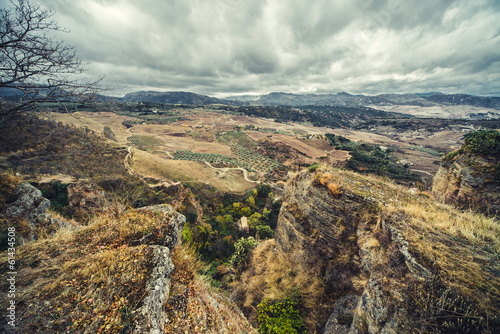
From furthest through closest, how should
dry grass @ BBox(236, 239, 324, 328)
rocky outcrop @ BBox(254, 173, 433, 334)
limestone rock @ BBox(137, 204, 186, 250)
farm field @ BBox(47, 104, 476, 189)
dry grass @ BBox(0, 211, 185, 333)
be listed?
farm field @ BBox(47, 104, 476, 189) → dry grass @ BBox(236, 239, 324, 328) → limestone rock @ BBox(137, 204, 186, 250) → rocky outcrop @ BBox(254, 173, 433, 334) → dry grass @ BBox(0, 211, 185, 333)

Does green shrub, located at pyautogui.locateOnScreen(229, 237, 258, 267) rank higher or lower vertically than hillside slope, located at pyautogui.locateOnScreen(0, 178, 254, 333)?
lower

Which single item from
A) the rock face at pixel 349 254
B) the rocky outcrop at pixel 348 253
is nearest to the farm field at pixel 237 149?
the rock face at pixel 349 254

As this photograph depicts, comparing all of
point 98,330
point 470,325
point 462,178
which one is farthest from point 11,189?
point 462,178

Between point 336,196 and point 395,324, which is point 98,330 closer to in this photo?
point 395,324

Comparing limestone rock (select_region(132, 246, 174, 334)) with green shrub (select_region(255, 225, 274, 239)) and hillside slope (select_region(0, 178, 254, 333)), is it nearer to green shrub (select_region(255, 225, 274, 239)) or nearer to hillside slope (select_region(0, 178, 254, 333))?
hillside slope (select_region(0, 178, 254, 333))

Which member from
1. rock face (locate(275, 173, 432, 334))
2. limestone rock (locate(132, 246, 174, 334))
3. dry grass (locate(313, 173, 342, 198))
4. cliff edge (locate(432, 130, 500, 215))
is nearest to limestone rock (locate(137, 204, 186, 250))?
limestone rock (locate(132, 246, 174, 334))
